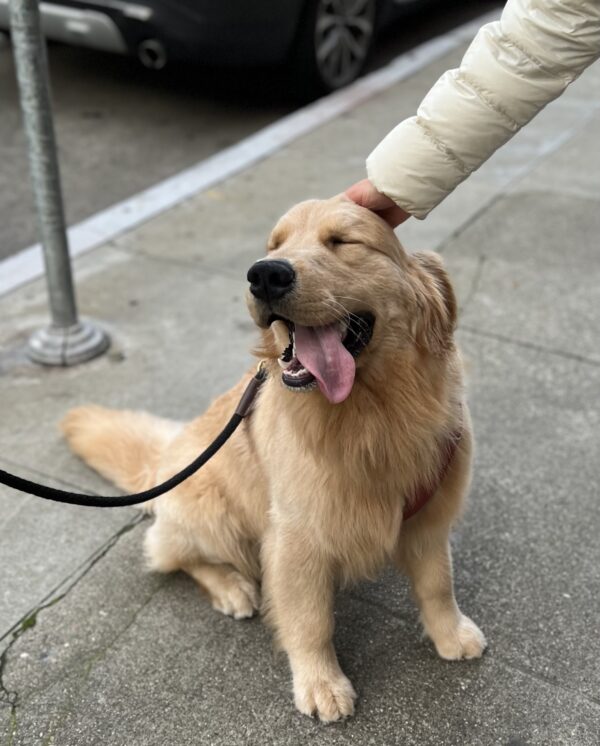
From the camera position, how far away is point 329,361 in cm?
203

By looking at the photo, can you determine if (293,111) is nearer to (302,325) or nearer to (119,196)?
(119,196)

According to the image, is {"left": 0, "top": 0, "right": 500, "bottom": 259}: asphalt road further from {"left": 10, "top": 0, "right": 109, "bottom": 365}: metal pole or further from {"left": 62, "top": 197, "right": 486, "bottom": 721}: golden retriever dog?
{"left": 62, "top": 197, "right": 486, "bottom": 721}: golden retriever dog

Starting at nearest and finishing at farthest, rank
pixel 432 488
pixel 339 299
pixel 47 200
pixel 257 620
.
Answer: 1. pixel 339 299
2. pixel 432 488
3. pixel 257 620
4. pixel 47 200

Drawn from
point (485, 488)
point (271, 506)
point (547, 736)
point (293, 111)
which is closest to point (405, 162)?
point (271, 506)

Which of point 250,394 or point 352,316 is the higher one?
point 352,316

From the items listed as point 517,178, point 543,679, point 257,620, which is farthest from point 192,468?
point 517,178

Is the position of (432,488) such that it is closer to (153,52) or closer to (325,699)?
(325,699)

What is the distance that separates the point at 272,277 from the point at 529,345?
257cm

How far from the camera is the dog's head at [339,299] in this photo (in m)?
1.94

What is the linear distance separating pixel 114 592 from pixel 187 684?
0.50 metres

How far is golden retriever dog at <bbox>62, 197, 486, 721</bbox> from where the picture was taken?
204cm

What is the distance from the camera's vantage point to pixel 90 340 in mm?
4184

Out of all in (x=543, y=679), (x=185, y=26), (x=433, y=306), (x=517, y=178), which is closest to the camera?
(x=433, y=306)

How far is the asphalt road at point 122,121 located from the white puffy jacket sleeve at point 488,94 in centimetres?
369
